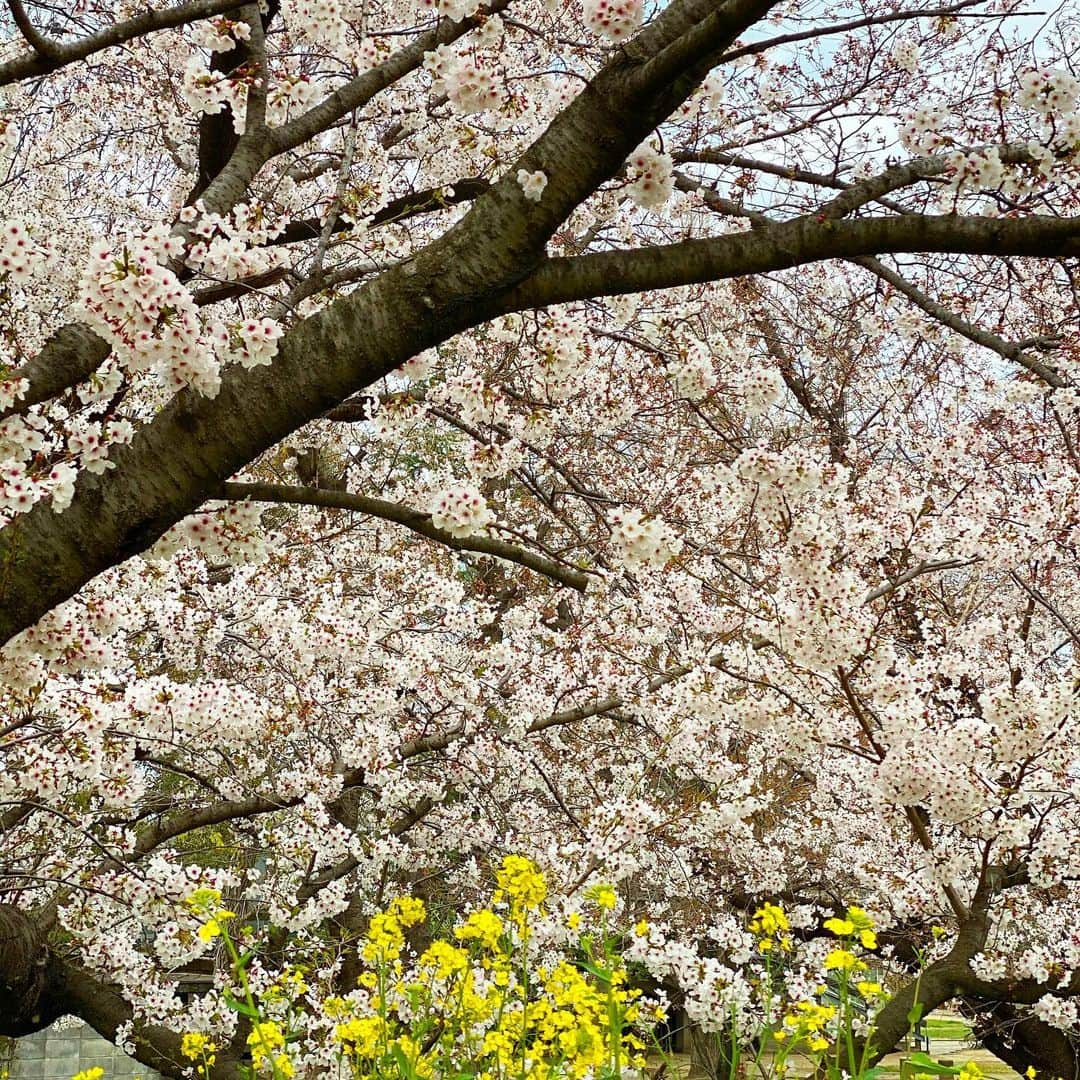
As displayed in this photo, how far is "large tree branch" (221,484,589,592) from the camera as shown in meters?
2.80

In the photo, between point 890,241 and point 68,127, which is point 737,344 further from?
point 68,127

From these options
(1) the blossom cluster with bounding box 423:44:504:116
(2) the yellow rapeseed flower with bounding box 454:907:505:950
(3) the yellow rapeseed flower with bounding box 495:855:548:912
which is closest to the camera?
(2) the yellow rapeseed flower with bounding box 454:907:505:950

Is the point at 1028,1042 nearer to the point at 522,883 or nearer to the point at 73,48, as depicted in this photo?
the point at 522,883

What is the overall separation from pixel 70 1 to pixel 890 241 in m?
5.96

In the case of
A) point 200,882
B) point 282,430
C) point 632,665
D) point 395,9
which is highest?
point 395,9

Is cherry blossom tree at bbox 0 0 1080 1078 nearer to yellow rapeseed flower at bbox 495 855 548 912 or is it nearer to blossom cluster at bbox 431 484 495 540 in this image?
blossom cluster at bbox 431 484 495 540

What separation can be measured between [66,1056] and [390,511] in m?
15.6

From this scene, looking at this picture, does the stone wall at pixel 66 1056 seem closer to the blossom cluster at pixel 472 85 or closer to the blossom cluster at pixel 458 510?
the blossom cluster at pixel 458 510

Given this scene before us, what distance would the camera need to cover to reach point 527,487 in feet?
18.5

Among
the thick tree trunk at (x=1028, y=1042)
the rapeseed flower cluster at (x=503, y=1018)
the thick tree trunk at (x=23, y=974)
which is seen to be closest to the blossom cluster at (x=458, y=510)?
the rapeseed flower cluster at (x=503, y=1018)

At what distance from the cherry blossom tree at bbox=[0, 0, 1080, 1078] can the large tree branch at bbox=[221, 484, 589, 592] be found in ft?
0.07

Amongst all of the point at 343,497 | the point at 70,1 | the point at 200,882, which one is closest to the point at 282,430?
the point at 343,497

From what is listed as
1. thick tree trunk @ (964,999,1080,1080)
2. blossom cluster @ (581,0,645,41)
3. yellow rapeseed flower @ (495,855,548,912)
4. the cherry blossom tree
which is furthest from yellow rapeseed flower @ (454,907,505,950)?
thick tree trunk @ (964,999,1080,1080)

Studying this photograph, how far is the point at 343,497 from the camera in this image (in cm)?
290
